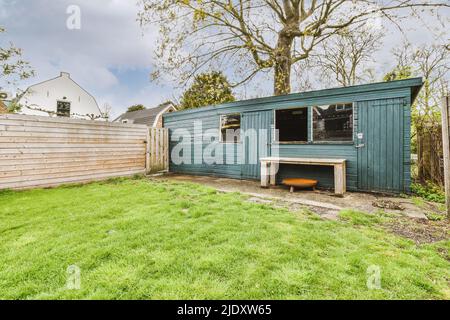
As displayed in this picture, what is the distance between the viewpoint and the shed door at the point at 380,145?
202 inches

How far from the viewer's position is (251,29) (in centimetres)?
934

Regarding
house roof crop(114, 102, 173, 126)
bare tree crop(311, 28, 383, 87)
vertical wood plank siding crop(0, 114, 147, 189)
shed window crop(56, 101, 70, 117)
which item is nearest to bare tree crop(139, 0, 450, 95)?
bare tree crop(311, 28, 383, 87)

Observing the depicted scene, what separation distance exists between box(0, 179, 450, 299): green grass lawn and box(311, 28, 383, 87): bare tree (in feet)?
33.8

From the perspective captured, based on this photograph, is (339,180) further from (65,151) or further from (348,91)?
(65,151)

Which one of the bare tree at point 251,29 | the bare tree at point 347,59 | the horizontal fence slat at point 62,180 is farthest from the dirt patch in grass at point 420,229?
the bare tree at point 347,59

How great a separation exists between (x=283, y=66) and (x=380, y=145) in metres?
5.70

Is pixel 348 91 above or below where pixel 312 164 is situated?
above

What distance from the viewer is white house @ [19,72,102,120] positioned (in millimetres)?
17469

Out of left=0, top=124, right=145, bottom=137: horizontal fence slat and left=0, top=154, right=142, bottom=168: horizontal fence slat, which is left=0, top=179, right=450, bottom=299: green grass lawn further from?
left=0, top=124, right=145, bottom=137: horizontal fence slat

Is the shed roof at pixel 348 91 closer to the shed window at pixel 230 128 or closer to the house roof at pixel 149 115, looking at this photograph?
the shed window at pixel 230 128

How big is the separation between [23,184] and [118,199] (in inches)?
124

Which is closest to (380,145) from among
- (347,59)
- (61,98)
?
(347,59)

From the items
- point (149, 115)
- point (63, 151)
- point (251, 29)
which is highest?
point (251, 29)

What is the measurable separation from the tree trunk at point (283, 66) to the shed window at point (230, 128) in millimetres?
2629
